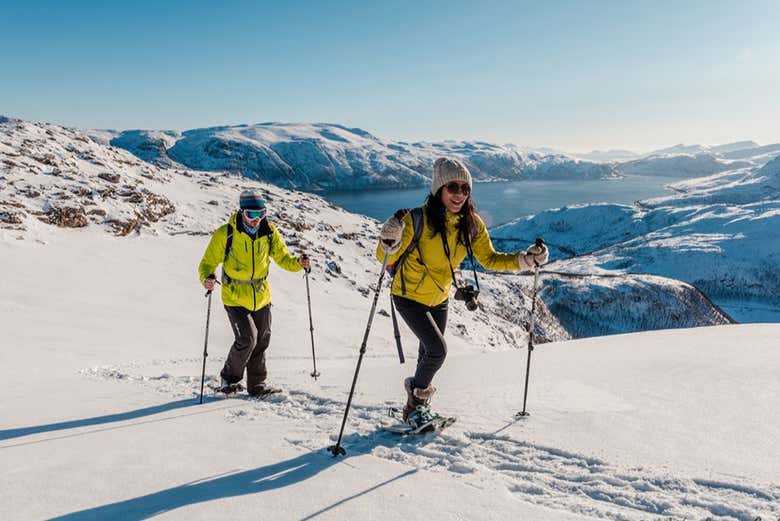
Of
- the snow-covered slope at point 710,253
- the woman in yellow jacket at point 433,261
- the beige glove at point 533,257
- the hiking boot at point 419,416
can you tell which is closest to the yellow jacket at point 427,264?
the woman in yellow jacket at point 433,261

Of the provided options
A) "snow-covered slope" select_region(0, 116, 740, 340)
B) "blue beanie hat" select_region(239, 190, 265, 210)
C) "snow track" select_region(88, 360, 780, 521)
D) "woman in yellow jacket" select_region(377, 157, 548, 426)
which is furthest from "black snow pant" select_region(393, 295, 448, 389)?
"snow-covered slope" select_region(0, 116, 740, 340)

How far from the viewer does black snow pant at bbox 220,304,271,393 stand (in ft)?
20.9

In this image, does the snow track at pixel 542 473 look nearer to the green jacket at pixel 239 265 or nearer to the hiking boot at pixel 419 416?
the hiking boot at pixel 419 416

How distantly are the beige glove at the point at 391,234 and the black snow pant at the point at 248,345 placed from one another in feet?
9.94

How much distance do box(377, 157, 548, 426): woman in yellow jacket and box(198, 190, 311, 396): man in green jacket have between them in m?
2.50

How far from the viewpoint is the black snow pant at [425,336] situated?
15.5 ft

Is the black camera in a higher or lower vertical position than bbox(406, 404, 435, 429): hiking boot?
higher

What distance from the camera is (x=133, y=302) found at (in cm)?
1434

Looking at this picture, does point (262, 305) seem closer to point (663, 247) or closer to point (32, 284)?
point (32, 284)

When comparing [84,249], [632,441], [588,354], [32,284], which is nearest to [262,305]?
[632,441]

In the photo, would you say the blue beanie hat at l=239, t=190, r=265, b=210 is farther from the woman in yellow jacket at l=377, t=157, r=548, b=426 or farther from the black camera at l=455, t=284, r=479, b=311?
the black camera at l=455, t=284, r=479, b=311

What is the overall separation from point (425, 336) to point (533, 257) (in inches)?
60.4

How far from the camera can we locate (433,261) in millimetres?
4777

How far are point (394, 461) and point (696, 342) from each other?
9.47 metres
